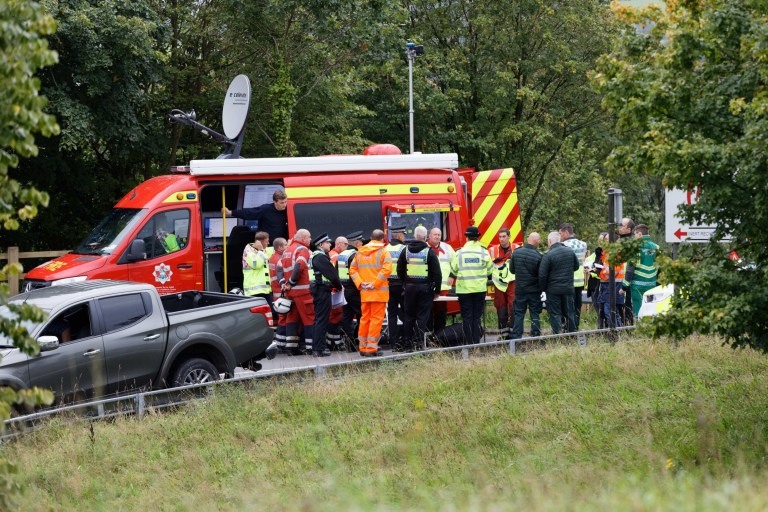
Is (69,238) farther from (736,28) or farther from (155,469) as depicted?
(736,28)

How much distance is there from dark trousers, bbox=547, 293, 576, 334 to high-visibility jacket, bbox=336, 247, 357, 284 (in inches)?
121

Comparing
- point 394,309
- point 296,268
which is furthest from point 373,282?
point 296,268

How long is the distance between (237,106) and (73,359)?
9.01 metres

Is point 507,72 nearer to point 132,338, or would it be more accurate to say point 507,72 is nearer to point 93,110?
point 93,110

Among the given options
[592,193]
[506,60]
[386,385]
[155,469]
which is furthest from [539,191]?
[155,469]

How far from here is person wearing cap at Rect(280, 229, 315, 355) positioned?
16391mm

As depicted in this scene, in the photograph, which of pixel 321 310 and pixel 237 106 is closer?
pixel 321 310

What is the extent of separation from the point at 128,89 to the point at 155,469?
1179 cm

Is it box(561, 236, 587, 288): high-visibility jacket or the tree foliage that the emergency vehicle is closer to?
box(561, 236, 587, 288): high-visibility jacket

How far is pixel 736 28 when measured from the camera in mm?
9211

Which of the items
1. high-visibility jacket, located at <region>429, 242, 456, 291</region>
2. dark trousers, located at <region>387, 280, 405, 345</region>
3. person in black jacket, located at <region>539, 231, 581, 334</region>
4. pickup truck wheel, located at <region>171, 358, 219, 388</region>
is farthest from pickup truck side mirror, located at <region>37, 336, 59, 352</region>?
person in black jacket, located at <region>539, 231, 581, 334</region>

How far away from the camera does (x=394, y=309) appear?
55.6 ft

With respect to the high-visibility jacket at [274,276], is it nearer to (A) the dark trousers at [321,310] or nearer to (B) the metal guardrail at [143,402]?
(A) the dark trousers at [321,310]

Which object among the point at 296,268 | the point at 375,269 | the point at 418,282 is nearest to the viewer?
the point at 375,269
